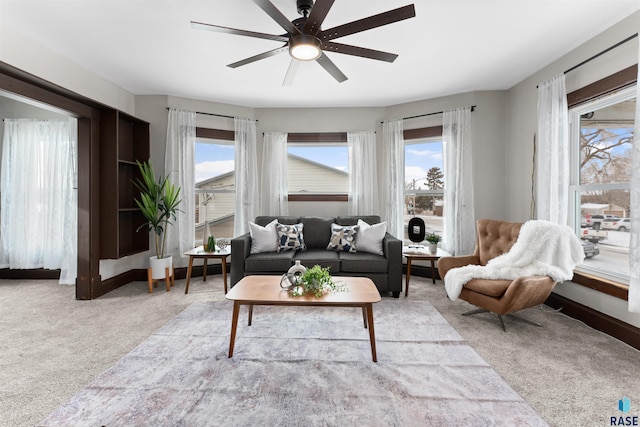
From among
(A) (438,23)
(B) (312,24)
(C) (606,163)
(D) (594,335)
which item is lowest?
(D) (594,335)

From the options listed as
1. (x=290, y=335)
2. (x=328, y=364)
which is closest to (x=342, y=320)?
(x=290, y=335)

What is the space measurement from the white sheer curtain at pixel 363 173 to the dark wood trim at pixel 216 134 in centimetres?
185

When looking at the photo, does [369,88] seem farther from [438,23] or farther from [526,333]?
[526,333]

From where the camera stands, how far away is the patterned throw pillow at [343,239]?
400 cm

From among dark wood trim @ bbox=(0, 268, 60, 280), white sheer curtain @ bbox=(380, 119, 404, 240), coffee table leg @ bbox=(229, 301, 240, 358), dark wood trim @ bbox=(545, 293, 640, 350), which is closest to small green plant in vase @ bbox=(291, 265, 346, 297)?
coffee table leg @ bbox=(229, 301, 240, 358)

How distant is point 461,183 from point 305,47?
2.97 meters

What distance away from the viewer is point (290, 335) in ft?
8.46

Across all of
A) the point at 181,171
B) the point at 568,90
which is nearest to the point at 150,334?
the point at 181,171

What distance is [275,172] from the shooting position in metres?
4.82

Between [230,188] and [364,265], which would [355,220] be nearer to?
[364,265]

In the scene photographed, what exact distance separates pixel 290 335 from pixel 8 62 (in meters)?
3.42

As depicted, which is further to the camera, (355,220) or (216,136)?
(216,136)

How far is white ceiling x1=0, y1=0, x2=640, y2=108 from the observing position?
7.79 feet

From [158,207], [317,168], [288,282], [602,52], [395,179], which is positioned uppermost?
[602,52]
